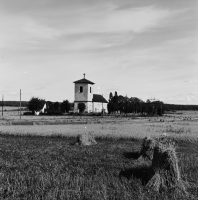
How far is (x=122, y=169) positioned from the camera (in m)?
14.3

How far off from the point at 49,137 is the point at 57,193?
2013 centimetres

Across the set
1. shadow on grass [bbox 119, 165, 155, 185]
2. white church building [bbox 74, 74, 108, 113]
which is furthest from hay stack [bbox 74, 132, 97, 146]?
white church building [bbox 74, 74, 108, 113]

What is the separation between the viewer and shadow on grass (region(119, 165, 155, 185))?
38.7 feet

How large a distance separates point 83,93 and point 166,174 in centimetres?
9703

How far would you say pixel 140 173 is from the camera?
12977mm

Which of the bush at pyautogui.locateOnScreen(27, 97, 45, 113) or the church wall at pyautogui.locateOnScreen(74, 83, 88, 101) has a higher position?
the church wall at pyautogui.locateOnScreen(74, 83, 88, 101)

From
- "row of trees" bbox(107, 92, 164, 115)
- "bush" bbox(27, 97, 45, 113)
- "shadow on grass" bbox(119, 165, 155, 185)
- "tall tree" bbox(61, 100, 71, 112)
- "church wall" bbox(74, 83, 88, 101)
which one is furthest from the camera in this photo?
"tall tree" bbox(61, 100, 71, 112)

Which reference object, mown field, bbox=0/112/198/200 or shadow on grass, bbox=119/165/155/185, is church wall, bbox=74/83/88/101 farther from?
shadow on grass, bbox=119/165/155/185

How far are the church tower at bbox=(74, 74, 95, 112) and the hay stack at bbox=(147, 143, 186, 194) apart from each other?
94.4 m

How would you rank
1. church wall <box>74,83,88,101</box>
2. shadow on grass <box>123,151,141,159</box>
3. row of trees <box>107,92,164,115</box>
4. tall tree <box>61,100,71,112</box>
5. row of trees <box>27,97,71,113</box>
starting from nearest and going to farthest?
shadow on grass <box>123,151,141,159</box> → row of trees <box>27,97,71,113</box> → church wall <box>74,83,88,101</box> → row of trees <box>107,92,164,115</box> → tall tree <box>61,100,71,112</box>

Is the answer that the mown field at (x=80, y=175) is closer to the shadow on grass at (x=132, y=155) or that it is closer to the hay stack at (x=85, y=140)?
the shadow on grass at (x=132, y=155)

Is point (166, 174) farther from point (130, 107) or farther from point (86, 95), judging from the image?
point (130, 107)

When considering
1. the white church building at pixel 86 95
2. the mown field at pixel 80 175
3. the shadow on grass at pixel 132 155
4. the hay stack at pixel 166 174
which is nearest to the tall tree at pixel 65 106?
the white church building at pixel 86 95

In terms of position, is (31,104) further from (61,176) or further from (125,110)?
(61,176)
